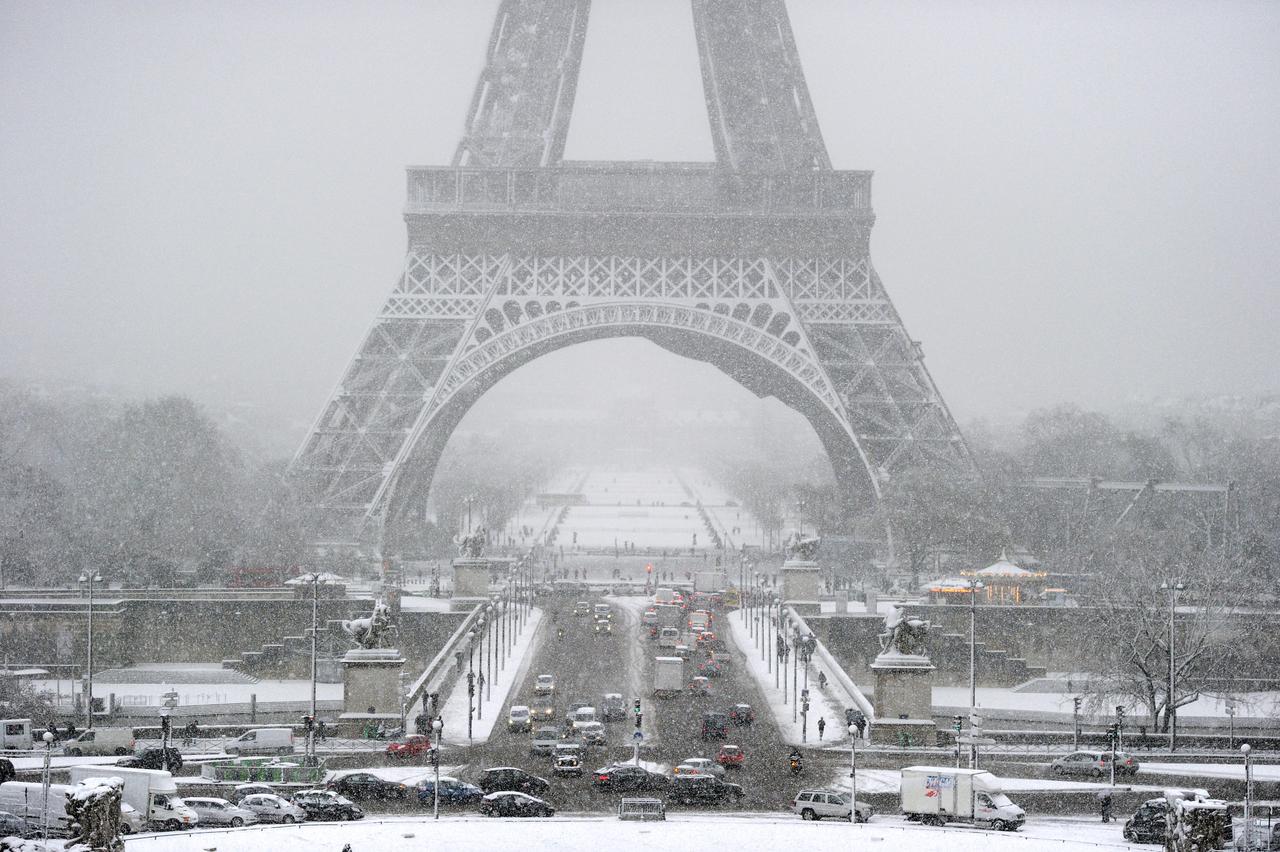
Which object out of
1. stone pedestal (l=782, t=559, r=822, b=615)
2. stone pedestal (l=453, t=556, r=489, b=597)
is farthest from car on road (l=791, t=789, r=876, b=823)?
stone pedestal (l=453, t=556, r=489, b=597)

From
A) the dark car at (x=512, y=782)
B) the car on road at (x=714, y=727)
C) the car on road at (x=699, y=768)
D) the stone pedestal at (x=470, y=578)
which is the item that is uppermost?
the stone pedestal at (x=470, y=578)

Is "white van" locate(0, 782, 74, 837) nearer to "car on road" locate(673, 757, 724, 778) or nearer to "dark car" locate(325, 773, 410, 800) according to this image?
"dark car" locate(325, 773, 410, 800)

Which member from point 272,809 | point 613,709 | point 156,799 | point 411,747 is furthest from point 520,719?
point 156,799

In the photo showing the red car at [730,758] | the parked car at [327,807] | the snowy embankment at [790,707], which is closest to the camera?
the parked car at [327,807]

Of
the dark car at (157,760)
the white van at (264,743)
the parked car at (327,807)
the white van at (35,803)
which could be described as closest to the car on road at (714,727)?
the white van at (264,743)

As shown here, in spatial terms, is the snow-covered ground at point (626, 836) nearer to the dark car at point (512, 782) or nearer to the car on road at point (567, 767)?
the dark car at point (512, 782)

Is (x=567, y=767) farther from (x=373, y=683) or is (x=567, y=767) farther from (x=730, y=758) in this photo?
(x=373, y=683)

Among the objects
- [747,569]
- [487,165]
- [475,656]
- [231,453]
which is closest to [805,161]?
[487,165]
